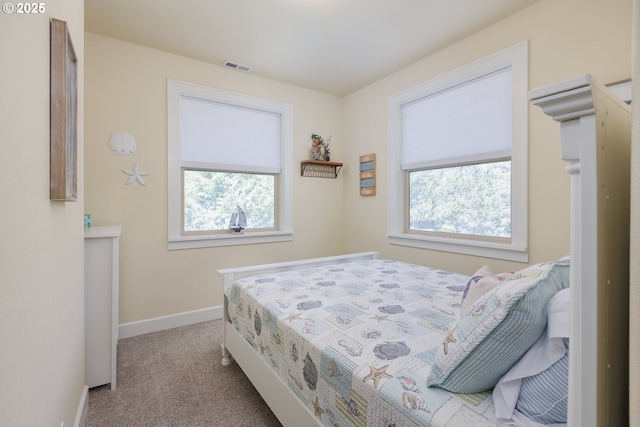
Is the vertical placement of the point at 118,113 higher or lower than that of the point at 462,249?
higher

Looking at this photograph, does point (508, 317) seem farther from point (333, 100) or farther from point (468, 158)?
point (333, 100)

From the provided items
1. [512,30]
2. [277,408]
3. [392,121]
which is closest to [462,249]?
[392,121]

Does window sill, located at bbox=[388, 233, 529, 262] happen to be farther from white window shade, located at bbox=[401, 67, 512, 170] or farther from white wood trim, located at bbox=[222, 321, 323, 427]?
white wood trim, located at bbox=[222, 321, 323, 427]

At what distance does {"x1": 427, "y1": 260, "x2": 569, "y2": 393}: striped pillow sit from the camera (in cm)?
80

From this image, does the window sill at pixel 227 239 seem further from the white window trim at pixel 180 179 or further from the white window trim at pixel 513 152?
the white window trim at pixel 513 152

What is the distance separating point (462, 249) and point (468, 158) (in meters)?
0.81

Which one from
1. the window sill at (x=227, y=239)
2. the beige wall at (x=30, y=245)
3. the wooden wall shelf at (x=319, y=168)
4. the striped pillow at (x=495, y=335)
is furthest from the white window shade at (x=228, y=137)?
the striped pillow at (x=495, y=335)

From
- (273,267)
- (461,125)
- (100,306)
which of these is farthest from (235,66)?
(100,306)

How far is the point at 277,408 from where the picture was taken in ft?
4.82

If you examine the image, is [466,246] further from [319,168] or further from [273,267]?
[319,168]

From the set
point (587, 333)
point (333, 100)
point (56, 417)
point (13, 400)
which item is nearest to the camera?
point (587, 333)

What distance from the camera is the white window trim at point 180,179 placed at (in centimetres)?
288

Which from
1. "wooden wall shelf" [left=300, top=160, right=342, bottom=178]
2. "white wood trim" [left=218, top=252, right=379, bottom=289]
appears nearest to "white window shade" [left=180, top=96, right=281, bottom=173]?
"wooden wall shelf" [left=300, top=160, right=342, bottom=178]

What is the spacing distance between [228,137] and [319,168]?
1.16 meters
